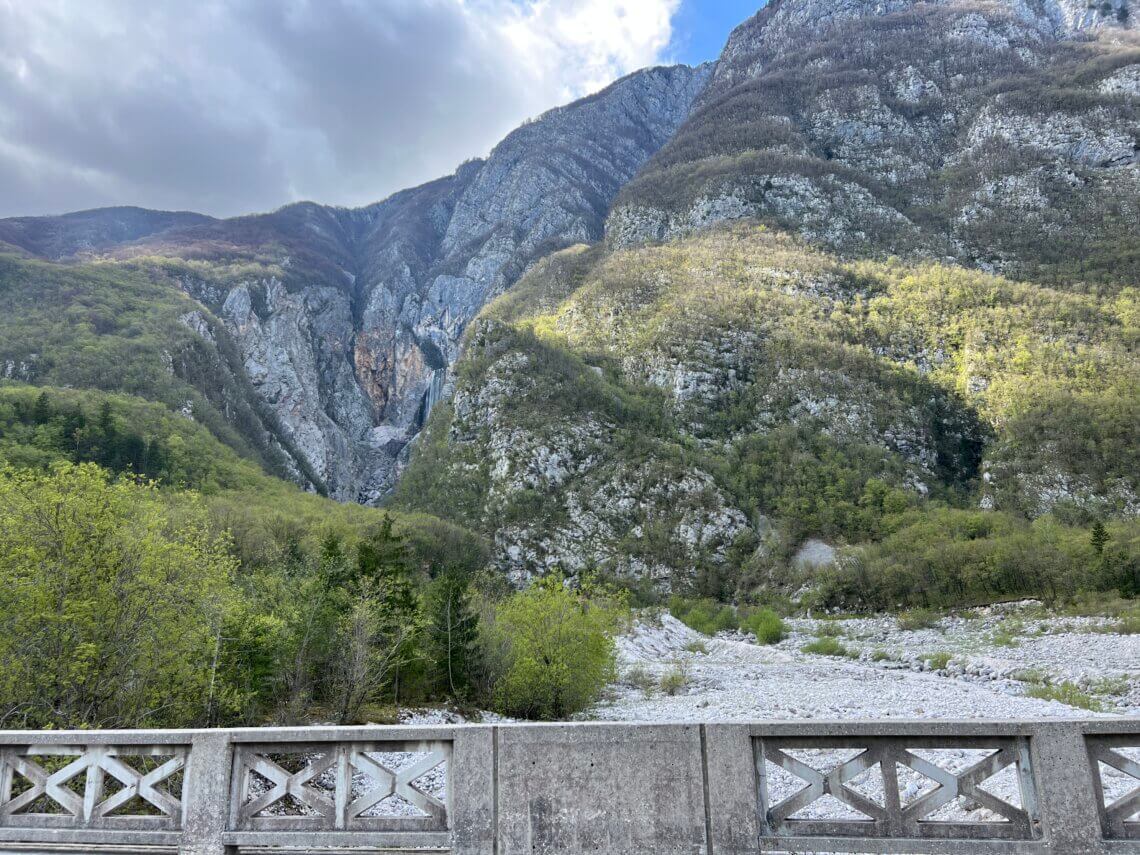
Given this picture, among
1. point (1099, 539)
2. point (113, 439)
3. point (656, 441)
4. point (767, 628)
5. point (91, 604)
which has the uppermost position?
point (656, 441)

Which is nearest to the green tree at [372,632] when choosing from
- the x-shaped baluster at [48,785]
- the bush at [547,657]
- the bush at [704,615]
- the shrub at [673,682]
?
the bush at [547,657]

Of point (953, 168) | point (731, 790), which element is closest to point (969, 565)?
point (731, 790)

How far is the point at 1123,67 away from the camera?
545 ft

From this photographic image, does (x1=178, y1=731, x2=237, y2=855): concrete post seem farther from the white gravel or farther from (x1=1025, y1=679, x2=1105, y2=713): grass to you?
(x1=1025, y1=679, x2=1105, y2=713): grass

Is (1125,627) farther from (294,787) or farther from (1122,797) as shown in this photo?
(294,787)

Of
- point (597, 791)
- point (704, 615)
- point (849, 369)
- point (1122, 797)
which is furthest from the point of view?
point (849, 369)

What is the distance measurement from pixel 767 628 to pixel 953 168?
15365 cm

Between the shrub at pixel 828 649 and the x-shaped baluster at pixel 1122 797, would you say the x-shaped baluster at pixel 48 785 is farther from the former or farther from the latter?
the shrub at pixel 828 649

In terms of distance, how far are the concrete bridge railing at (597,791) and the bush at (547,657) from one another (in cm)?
2476

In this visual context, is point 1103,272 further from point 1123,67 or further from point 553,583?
point 553,583

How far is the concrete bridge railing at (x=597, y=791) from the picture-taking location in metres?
5.48

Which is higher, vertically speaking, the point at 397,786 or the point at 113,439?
the point at 113,439

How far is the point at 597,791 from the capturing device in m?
6.16

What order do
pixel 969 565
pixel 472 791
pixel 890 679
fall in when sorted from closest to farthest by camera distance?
pixel 472 791, pixel 890 679, pixel 969 565
